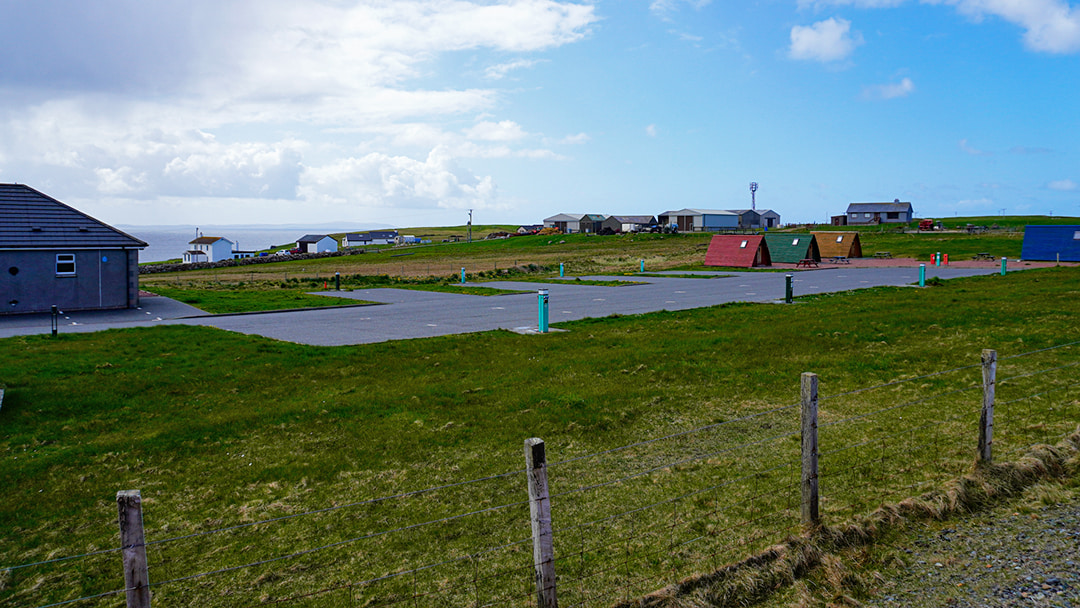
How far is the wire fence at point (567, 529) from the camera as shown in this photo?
5.92 m

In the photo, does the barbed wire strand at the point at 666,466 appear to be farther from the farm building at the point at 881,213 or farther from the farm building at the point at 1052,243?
the farm building at the point at 881,213

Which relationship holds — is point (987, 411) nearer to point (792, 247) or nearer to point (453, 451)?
point (453, 451)

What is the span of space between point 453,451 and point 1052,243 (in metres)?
59.7

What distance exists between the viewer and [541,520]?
4.89 m

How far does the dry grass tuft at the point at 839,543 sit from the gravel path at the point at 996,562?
209mm

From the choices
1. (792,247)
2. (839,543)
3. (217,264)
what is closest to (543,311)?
(839,543)

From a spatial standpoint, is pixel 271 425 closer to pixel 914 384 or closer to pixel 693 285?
pixel 914 384

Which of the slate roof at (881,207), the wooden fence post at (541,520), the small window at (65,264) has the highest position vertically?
the slate roof at (881,207)

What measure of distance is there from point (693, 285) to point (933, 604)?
108 feet

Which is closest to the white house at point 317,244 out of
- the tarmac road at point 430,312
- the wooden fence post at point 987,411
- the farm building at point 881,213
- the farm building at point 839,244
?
the farm building at point 881,213

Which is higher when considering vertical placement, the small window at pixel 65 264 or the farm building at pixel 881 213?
the farm building at pixel 881 213

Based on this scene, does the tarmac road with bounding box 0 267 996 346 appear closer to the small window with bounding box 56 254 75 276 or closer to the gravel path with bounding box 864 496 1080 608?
the small window with bounding box 56 254 75 276

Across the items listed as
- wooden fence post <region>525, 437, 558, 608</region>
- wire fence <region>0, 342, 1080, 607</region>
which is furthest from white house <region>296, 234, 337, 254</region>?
wooden fence post <region>525, 437, 558, 608</region>

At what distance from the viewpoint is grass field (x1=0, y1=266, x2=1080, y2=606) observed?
6316 millimetres
